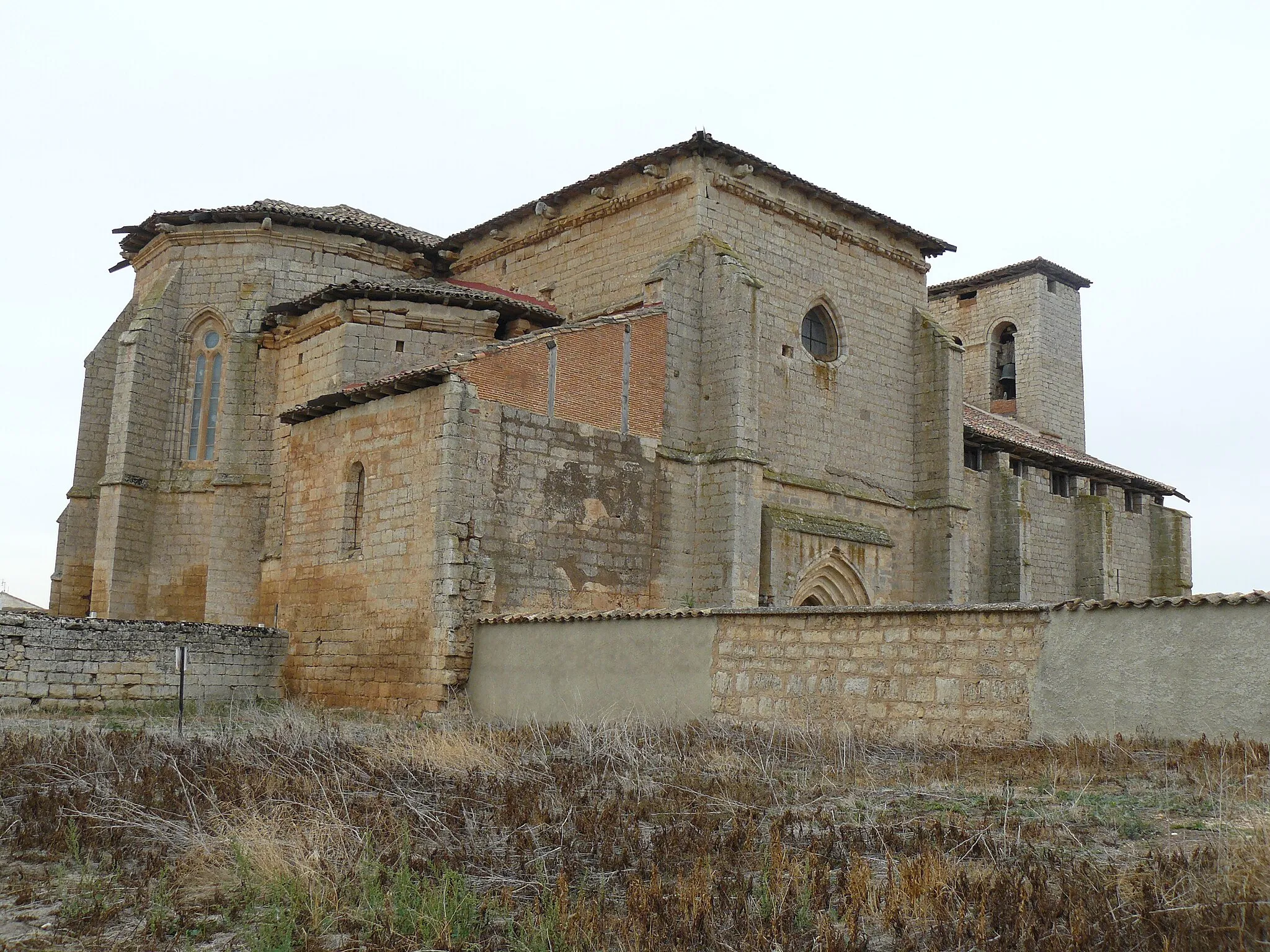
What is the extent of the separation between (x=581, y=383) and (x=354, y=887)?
11.5m

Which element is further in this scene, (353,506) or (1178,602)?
(353,506)

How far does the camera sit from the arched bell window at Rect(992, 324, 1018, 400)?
31922 millimetres

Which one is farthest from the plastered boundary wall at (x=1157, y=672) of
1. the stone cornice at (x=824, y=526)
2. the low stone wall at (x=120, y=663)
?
the low stone wall at (x=120, y=663)

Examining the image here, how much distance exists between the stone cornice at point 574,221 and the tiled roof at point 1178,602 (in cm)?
1095

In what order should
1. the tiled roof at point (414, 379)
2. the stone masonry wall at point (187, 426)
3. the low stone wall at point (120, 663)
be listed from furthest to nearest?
the stone masonry wall at point (187, 426) → the tiled roof at point (414, 379) → the low stone wall at point (120, 663)

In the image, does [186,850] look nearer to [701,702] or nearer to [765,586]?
[701,702]

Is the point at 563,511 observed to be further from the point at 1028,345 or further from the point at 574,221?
the point at 1028,345

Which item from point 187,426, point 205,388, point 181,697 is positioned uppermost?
point 205,388

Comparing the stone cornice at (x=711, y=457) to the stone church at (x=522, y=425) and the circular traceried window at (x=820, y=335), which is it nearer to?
the stone church at (x=522, y=425)

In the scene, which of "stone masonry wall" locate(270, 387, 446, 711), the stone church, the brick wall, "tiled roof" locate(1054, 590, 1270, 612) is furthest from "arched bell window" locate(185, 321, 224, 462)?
"tiled roof" locate(1054, 590, 1270, 612)

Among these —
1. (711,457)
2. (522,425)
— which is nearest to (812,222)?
(711,457)

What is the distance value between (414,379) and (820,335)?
327 inches

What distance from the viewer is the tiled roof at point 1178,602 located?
8.20 m

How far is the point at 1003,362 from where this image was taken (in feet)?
105
